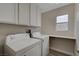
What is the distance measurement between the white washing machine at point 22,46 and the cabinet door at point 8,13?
16cm

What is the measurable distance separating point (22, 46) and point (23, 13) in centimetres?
34

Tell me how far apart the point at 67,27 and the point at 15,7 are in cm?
58

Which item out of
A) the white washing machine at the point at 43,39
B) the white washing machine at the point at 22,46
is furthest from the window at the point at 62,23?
the white washing machine at the point at 22,46

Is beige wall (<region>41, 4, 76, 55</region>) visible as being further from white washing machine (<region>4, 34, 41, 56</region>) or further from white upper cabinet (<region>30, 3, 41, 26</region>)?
white washing machine (<region>4, 34, 41, 56</region>)

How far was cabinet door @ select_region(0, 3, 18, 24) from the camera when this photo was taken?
2.99ft

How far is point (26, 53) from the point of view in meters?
0.94

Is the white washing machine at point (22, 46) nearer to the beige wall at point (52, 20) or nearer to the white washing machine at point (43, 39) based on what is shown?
the white washing machine at point (43, 39)

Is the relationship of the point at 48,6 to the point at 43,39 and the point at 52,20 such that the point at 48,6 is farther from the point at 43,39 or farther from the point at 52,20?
the point at 43,39

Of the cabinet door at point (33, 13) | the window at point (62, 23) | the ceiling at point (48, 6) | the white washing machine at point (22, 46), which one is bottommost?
the white washing machine at point (22, 46)

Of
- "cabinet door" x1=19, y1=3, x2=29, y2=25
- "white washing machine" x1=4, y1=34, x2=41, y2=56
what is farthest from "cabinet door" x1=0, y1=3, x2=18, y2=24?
"white washing machine" x1=4, y1=34, x2=41, y2=56

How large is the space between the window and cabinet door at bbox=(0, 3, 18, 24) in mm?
453

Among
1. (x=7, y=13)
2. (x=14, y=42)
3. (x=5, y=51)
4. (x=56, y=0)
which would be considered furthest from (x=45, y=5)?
(x=5, y=51)

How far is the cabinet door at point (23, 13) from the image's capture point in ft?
3.16

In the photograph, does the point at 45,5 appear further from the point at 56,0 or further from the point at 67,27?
the point at 67,27
